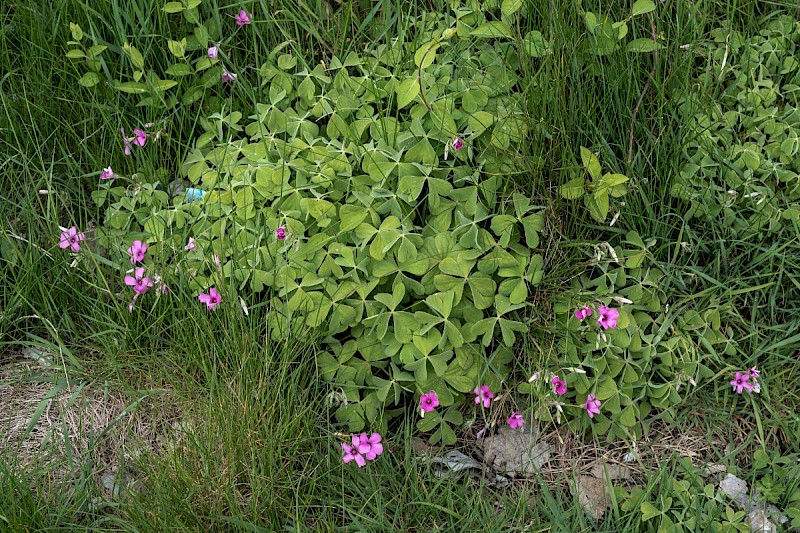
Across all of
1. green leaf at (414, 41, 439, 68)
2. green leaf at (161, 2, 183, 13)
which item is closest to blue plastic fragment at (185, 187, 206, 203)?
green leaf at (161, 2, 183, 13)

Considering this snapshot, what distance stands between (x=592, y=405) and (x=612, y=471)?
253mm

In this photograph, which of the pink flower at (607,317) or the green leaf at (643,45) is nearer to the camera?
the pink flower at (607,317)

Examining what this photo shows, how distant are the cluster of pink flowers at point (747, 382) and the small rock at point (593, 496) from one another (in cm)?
56

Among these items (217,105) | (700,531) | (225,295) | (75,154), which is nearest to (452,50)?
(217,105)

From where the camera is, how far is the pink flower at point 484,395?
8.98 feet

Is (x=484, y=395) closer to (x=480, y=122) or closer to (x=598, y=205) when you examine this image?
(x=598, y=205)

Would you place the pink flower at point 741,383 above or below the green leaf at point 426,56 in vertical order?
below

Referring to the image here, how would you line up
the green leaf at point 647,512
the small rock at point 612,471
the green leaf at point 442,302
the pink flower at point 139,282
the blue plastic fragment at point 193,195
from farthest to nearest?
the blue plastic fragment at point 193,195
the pink flower at point 139,282
the small rock at point 612,471
the green leaf at point 442,302
the green leaf at point 647,512

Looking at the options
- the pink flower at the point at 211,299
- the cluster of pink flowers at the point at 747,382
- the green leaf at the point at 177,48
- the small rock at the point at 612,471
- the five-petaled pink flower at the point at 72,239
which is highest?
the green leaf at the point at 177,48

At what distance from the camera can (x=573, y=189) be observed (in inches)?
113

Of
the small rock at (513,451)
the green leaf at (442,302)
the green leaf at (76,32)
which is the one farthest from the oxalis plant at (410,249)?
the green leaf at (76,32)

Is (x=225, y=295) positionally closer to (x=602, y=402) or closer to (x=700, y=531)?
(x=602, y=402)

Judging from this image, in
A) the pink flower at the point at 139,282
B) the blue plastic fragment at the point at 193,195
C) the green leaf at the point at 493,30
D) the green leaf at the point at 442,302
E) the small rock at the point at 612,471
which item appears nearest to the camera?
the green leaf at the point at 442,302

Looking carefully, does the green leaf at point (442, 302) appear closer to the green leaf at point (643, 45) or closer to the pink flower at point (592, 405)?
the pink flower at point (592, 405)
